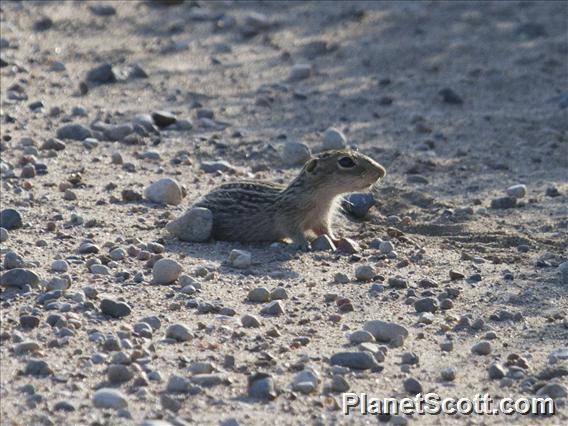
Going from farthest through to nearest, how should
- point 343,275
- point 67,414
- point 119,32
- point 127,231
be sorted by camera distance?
point 119,32 < point 127,231 < point 343,275 < point 67,414

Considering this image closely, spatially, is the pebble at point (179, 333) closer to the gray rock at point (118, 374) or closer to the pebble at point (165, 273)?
the gray rock at point (118, 374)

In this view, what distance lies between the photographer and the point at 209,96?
43.6 ft

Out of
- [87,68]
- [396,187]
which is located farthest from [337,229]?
[87,68]

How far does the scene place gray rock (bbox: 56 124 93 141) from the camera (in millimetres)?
11555

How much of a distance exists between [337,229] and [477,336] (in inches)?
94.9

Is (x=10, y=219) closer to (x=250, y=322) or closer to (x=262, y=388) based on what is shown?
(x=250, y=322)

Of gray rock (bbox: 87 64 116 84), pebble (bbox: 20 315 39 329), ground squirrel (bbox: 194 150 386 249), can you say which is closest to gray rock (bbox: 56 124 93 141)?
gray rock (bbox: 87 64 116 84)

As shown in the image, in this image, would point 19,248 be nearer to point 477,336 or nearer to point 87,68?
point 477,336

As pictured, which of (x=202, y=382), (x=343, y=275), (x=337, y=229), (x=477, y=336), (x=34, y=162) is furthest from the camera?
(x=34, y=162)

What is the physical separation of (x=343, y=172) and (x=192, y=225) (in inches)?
43.8

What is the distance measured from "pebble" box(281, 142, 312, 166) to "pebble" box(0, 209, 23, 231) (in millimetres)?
2795

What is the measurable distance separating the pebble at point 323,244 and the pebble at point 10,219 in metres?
1.88

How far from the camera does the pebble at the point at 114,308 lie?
295 inches

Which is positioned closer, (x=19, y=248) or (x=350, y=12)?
(x=19, y=248)
